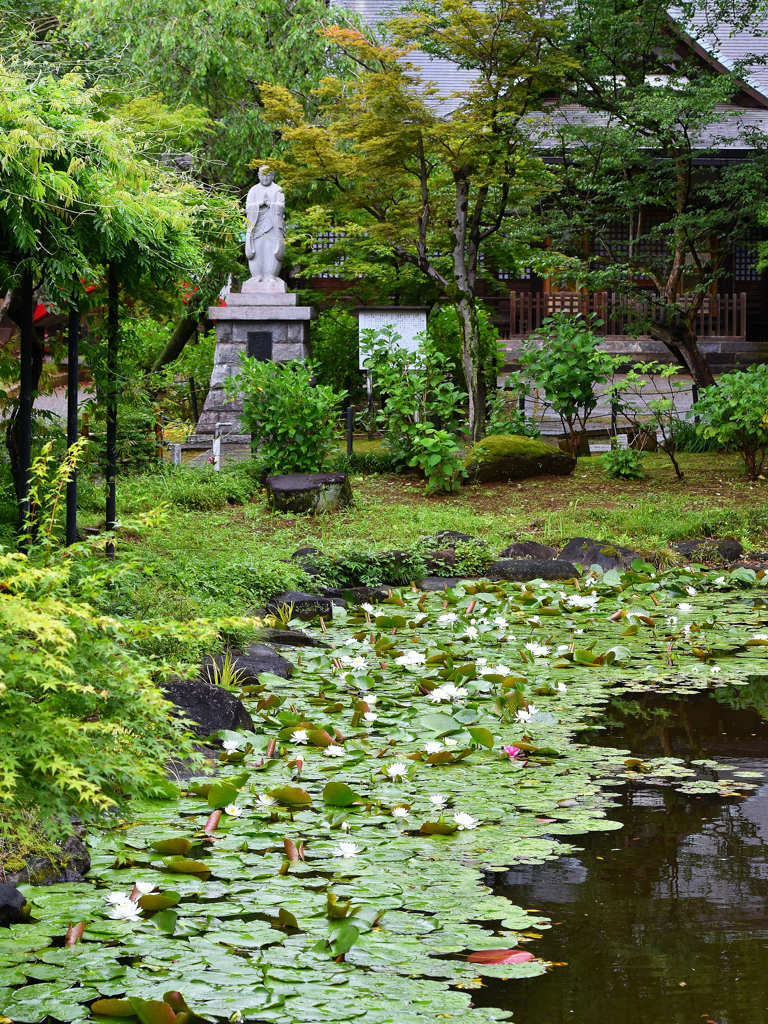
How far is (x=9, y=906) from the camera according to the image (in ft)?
9.68

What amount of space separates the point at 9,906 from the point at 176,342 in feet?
54.9

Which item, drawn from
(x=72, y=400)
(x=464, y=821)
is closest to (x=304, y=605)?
(x=72, y=400)

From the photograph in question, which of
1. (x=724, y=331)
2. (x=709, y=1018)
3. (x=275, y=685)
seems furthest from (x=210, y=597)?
(x=724, y=331)

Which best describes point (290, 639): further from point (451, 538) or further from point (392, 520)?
point (392, 520)

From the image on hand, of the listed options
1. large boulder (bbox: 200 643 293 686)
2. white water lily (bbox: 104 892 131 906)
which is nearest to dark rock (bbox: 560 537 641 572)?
large boulder (bbox: 200 643 293 686)

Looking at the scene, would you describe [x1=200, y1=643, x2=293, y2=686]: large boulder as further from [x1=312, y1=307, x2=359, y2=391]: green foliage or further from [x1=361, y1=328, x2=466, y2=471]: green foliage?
[x1=312, y1=307, x2=359, y2=391]: green foliage

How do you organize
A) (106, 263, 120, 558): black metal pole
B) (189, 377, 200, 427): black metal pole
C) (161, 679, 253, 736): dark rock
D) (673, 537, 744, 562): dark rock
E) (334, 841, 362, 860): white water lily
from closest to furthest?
1. (334, 841, 362, 860): white water lily
2. (161, 679, 253, 736): dark rock
3. (106, 263, 120, 558): black metal pole
4. (673, 537, 744, 562): dark rock
5. (189, 377, 200, 427): black metal pole

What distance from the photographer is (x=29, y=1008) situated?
2.57 m

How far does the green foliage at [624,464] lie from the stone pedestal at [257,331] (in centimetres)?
446

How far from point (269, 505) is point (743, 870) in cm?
769

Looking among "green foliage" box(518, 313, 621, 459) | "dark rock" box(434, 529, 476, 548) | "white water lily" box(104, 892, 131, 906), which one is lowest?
"white water lily" box(104, 892, 131, 906)

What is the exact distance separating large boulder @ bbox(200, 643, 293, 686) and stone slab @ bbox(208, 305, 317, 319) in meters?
8.60

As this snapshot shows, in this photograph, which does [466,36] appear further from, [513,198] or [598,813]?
[598,813]

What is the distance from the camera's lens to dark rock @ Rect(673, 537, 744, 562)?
9.12 m
